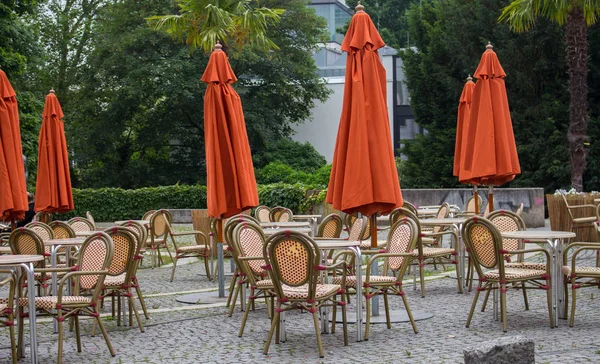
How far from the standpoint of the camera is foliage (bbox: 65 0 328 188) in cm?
3947

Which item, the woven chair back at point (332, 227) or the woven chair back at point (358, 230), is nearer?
the woven chair back at point (358, 230)

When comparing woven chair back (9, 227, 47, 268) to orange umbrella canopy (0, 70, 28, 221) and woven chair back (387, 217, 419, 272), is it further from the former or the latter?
woven chair back (387, 217, 419, 272)

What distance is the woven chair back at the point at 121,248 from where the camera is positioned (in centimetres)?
787

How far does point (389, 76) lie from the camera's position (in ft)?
140

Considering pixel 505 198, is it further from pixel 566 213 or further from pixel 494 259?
pixel 494 259

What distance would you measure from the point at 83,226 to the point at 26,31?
13.9m

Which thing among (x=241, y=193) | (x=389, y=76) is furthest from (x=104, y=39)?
(x=241, y=193)

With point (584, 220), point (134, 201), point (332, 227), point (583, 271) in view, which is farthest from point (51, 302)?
point (134, 201)

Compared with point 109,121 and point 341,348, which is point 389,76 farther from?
point 341,348

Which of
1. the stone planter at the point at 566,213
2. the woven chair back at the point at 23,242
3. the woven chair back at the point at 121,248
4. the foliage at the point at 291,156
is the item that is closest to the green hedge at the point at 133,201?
the foliage at the point at 291,156

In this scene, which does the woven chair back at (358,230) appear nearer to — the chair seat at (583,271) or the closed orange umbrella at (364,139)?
the closed orange umbrella at (364,139)

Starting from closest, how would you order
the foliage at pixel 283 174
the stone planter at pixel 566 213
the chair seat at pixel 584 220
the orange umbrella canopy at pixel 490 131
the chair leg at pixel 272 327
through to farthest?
1. the chair leg at pixel 272 327
2. the orange umbrella canopy at pixel 490 131
3. the chair seat at pixel 584 220
4. the stone planter at pixel 566 213
5. the foliage at pixel 283 174

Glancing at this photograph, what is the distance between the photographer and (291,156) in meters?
40.6

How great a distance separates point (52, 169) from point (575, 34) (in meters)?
14.3
